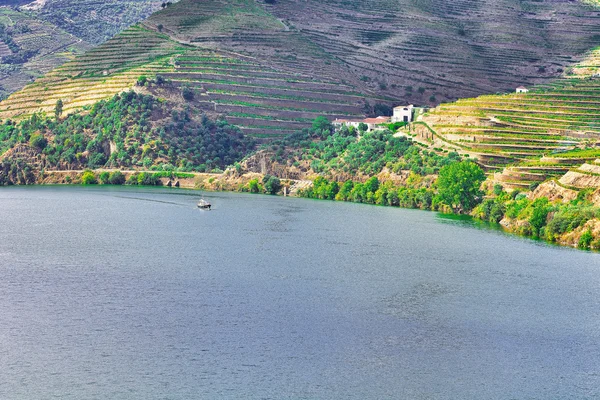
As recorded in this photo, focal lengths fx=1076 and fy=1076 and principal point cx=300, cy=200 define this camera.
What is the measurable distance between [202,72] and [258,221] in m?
67.7

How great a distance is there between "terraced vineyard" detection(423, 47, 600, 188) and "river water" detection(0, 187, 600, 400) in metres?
17.1

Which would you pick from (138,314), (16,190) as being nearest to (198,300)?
(138,314)

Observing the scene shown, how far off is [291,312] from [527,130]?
6564cm

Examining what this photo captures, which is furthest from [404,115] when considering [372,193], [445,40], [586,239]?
[586,239]

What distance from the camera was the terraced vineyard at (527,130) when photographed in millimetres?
102562

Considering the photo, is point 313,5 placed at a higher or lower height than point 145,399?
higher

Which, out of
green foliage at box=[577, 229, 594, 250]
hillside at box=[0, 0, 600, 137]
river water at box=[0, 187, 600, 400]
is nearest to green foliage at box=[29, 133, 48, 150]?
hillside at box=[0, 0, 600, 137]

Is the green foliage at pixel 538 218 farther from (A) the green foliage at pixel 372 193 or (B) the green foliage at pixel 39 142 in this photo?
(B) the green foliage at pixel 39 142

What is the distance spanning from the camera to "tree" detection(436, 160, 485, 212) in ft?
332

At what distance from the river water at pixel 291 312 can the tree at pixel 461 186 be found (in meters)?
10.8

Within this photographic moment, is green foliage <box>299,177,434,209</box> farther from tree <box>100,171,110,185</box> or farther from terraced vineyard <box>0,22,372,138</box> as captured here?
terraced vineyard <box>0,22,372,138</box>

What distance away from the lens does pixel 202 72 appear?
15600cm

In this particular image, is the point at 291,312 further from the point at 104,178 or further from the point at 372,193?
the point at 104,178

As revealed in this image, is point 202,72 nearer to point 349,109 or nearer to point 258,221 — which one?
point 349,109
